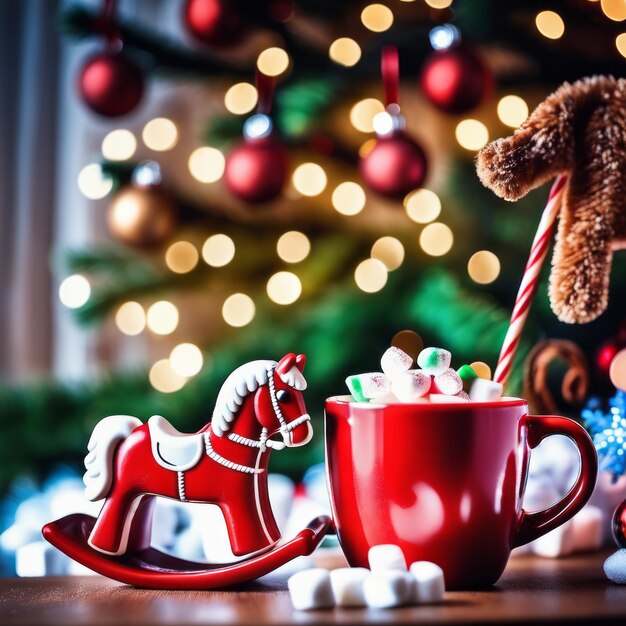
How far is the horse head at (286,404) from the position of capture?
535 millimetres

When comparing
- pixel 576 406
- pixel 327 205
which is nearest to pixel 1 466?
pixel 327 205

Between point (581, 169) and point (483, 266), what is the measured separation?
0.56 m

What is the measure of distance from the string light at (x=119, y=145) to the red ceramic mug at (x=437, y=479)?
119cm

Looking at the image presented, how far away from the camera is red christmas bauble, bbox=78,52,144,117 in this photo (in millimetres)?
1150

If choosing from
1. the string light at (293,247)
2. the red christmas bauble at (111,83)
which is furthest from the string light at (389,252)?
the red christmas bauble at (111,83)

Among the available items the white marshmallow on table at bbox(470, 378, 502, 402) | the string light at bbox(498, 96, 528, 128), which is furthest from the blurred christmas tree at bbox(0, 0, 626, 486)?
the white marshmallow on table at bbox(470, 378, 502, 402)

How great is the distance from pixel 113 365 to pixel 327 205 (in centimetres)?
60

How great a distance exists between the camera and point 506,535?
546 millimetres

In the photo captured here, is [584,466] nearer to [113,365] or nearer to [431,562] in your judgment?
[431,562]

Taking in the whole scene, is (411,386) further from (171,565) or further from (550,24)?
(550,24)

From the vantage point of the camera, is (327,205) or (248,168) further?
(327,205)

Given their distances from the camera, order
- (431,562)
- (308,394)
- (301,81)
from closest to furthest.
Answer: (431,562), (308,394), (301,81)

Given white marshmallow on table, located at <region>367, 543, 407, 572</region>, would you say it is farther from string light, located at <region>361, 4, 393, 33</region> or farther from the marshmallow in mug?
string light, located at <region>361, 4, 393, 33</region>

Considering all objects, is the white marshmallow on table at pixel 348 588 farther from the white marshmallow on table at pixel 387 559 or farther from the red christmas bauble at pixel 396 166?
the red christmas bauble at pixel 396 166
